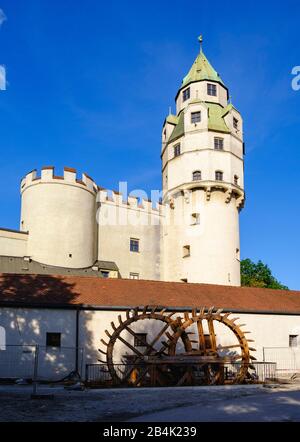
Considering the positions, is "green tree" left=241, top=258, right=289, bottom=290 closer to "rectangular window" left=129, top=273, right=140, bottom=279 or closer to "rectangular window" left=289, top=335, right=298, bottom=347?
"rectangular window" left=129, top=273, right=140, bottom=279

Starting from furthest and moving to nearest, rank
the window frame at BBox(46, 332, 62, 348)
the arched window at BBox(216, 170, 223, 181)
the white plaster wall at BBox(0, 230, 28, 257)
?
the arched window at BBox(216, 170, 223, 181) → the white plaster wall at BBox(0, 230, 28, 257) → the window frame at BBox(46, 332, 62, 348)

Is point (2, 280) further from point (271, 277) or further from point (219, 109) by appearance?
point (271, 277)

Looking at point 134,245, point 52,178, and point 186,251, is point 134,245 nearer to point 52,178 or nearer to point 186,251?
point 186,251

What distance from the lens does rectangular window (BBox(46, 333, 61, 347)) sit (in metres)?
22.4

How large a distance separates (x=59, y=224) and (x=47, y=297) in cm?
1586

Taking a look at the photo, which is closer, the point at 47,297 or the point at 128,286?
the point at 47,297

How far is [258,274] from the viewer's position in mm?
58531

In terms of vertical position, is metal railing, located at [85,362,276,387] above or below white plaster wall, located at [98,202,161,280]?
below

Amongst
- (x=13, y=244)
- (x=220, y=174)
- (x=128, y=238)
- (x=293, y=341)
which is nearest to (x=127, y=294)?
(x=293, y=341)

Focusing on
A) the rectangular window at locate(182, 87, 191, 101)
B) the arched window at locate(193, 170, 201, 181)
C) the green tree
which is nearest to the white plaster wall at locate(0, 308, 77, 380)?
the arched window at locate(193, 170, 201, 181)

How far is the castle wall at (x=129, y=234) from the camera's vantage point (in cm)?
4244

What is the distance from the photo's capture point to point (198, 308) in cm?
2456

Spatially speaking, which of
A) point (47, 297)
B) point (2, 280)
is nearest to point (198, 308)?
point (47, 297)
